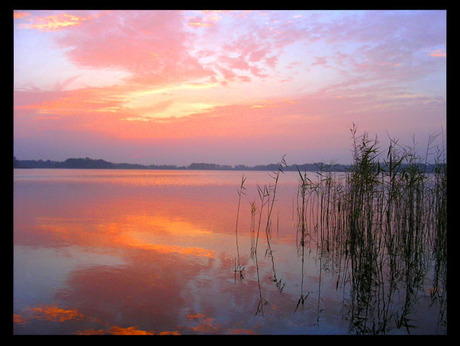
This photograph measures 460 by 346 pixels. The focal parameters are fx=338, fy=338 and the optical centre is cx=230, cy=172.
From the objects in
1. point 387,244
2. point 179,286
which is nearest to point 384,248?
point 387,244

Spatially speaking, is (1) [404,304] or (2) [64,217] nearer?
(1) [404,304]

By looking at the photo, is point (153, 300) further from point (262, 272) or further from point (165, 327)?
point (262, 272)

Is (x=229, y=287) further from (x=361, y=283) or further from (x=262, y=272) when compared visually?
(x=361, y=283)

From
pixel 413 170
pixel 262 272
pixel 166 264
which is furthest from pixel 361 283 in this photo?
pixel 166 264

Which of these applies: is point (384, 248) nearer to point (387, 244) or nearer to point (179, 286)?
point (387, 244)

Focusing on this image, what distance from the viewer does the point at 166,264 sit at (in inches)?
218

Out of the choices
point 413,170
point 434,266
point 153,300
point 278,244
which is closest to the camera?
point 153,300

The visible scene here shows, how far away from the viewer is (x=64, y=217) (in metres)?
10.3

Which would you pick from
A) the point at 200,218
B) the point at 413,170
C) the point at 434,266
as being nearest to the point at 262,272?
the point at 434,266

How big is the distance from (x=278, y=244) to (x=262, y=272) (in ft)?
6.08

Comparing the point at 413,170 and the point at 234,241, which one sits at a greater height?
the point at 413,170
